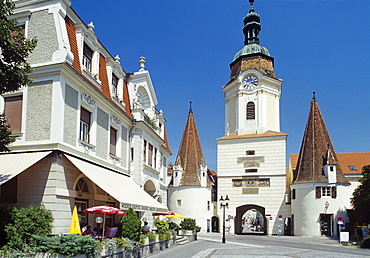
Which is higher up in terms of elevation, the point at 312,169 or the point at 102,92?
the point at 102,92

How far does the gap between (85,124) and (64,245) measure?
7.21 meters

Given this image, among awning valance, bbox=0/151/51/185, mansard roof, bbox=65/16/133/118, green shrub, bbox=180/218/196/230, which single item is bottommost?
green shrub, bbox=180/218/196/230

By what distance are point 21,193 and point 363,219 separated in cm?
3041

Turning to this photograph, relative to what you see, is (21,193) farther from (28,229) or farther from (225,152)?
(225,152)

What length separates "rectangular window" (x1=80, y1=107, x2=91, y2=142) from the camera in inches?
681

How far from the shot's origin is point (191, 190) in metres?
45.0

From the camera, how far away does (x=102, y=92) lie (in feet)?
63.3

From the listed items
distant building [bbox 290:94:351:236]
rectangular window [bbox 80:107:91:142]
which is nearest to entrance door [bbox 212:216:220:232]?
distant building [bbox 290:94:351:236]

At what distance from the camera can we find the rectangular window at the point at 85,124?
17.3 metres

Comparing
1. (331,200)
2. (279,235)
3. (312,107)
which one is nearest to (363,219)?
(331,200)

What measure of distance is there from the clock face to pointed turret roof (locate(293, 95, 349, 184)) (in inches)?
314

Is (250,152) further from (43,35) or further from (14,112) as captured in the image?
(14,112)

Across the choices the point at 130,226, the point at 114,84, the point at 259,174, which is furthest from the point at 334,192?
the point at 130,226

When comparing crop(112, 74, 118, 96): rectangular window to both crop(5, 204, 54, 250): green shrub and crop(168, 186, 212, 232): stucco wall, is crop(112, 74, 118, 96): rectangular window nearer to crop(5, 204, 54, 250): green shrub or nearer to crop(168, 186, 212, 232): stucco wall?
crop(5, 204, 54, 250): green shrub
